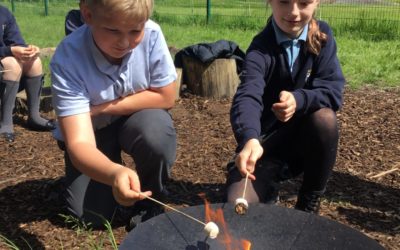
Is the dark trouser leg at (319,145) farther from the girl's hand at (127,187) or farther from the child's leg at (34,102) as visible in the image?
the child's leg at (34,102)

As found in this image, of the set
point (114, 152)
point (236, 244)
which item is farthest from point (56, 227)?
point (236, 244)

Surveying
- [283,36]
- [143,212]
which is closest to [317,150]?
[283,36]

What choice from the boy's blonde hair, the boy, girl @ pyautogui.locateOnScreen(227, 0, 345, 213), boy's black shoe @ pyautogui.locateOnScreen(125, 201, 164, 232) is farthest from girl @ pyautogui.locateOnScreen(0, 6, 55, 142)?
the boy's blonde hair

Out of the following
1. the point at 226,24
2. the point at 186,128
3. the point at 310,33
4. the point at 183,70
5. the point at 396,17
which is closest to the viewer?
the point at 310,33

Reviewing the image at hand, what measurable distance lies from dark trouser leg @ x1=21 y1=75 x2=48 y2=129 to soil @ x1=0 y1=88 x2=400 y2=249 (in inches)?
4.2

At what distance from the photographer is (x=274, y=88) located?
2.44m

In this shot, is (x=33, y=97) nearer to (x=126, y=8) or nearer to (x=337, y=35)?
(x=126, y=8)

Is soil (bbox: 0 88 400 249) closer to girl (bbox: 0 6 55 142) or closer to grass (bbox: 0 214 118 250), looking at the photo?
grass (bbox: 0 214 118 250)

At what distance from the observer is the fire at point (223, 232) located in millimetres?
1776

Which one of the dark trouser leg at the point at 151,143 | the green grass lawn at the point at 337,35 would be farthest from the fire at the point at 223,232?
the green grass lawn at the point at 337,35

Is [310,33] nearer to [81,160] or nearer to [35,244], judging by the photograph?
[81,160]

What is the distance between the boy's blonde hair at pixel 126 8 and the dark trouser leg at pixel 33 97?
8.40 ft

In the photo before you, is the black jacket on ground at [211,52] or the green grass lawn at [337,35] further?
Result: the green grass lawn at [337,35]

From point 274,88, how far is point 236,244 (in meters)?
0.86
